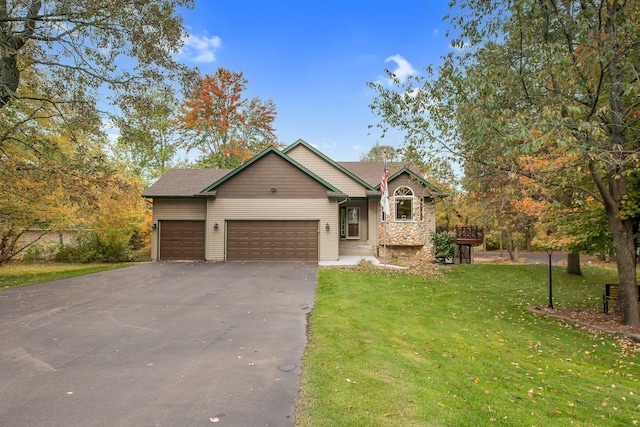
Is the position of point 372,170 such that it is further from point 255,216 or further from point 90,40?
point 90,40

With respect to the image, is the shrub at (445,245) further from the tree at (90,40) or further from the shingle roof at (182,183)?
the tree at (90,40)

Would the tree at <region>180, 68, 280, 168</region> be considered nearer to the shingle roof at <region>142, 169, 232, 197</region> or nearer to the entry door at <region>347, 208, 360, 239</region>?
the shingle roof at <region>142, 169, 232, 197</region>

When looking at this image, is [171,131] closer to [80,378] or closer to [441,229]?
[441,229]

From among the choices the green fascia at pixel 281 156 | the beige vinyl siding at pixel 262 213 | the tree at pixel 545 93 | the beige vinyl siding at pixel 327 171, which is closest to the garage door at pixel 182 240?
the beige vinyl siding at pixel 262 213

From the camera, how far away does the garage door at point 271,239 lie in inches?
675

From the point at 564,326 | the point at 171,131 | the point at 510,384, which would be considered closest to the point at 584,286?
the point at 564,326

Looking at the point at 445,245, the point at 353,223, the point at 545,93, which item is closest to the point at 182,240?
the point at 353,223

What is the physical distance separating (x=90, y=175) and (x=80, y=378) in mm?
8005

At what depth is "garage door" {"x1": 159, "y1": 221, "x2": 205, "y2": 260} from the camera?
17750mm

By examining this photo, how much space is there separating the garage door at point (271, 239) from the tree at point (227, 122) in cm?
1326

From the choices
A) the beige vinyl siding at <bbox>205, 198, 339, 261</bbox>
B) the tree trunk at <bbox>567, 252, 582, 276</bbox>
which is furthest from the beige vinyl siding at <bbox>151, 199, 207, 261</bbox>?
the tree trunk at <bbox>567, 252, 582, 276</bbox>

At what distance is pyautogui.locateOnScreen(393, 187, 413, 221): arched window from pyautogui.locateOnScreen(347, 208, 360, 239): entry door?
7.48 feet

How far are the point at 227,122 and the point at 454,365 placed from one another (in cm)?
2717

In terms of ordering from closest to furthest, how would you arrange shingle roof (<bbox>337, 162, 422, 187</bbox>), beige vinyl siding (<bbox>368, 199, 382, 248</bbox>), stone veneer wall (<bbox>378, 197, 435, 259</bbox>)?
stone veneer wall (<bbox>378, 197, 435, 259</bbox>)
beige vinyl siding (<bbox>368, 199, 382, 248</bbox>)
shingle roof (<bbox>337, 162, 422, 187</bbox>)
